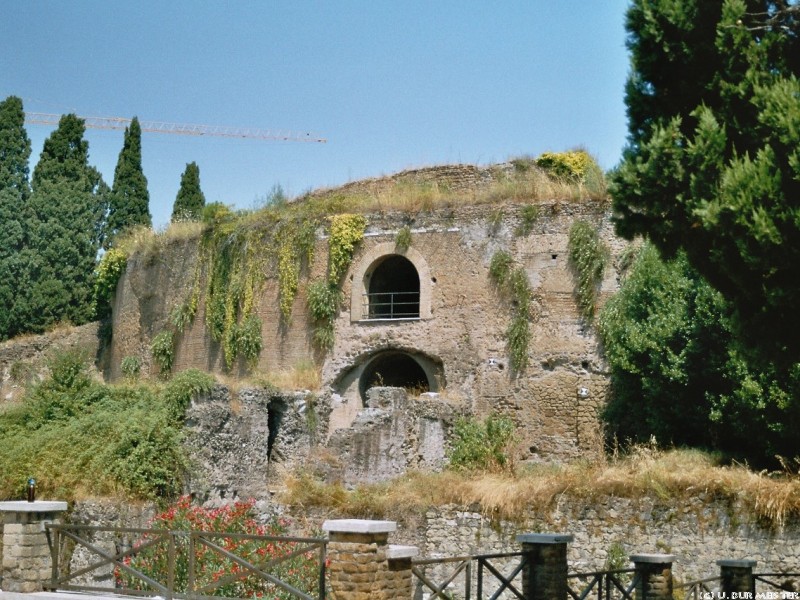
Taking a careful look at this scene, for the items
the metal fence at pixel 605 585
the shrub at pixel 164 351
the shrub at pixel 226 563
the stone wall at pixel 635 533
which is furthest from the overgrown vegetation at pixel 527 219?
the shrub at pixel 226 563

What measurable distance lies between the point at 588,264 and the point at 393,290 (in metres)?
5.38

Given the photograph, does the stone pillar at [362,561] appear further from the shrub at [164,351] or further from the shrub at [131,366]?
the shrub at [131,366]

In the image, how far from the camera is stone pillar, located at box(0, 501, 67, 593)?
45.0ft

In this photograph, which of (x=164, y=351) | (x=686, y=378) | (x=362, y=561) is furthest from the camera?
(x=164, y=351)

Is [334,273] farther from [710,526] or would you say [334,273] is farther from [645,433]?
[710,526]

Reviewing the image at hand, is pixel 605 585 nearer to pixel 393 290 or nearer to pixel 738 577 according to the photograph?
pixel 738 577

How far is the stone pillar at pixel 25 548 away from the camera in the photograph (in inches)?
539

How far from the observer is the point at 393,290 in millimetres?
27531

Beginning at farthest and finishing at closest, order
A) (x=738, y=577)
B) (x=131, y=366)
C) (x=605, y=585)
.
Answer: (x=131, y=366) < (x=605, y=585) < (x=738, y=577)

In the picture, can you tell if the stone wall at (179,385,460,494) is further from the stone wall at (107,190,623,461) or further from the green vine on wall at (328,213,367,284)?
the green vine on wall at (328,213,367,284)

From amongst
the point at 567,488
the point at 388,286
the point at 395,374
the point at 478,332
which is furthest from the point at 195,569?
the point at 388,286

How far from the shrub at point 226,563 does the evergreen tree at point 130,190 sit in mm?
22574

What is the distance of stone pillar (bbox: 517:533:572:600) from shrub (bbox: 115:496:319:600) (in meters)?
2.51

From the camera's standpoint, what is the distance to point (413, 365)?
27.1 meters
